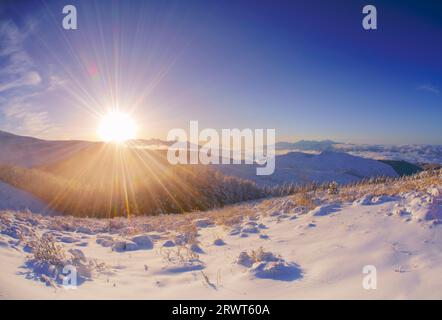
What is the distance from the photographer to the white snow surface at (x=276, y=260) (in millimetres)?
3576

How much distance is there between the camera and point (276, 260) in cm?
462

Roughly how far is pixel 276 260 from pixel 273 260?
47 mm

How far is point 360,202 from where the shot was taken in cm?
712

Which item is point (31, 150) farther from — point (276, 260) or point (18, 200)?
point (276, 260)

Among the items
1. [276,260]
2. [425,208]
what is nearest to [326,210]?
[425,208]

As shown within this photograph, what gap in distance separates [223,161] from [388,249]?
145ft

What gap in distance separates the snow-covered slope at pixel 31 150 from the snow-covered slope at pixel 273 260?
2937cm

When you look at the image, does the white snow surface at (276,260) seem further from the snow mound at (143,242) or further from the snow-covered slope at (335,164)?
the snow-covered slope at (335,164)

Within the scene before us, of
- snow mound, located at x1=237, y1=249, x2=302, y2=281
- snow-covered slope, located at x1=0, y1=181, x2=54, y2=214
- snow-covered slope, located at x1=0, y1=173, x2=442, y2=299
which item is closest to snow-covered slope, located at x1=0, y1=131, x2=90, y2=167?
snow-covered slope, located at x1=0, y1=181, x2=54, y2=214

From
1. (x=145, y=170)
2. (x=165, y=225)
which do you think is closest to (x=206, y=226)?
(x=165, y=225)
